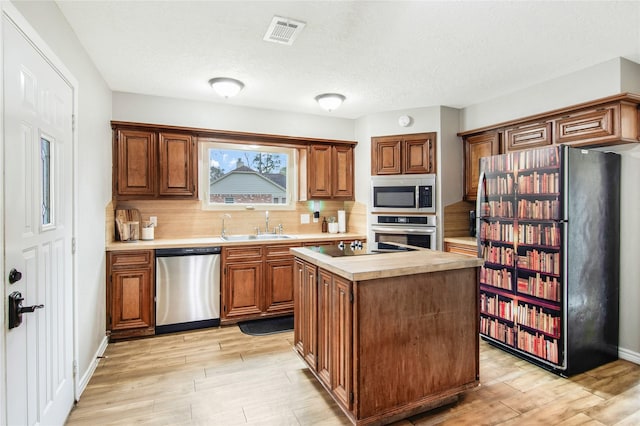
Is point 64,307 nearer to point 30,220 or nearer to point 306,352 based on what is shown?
point 30,220

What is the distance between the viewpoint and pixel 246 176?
4.58 meters

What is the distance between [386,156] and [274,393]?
3218mm

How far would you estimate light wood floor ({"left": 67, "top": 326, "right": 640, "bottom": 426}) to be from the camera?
213cm

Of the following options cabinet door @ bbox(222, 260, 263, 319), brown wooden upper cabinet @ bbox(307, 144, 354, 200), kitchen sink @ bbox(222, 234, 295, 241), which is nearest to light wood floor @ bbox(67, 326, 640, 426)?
cabinet door @ bbox(222, 260, 263, 319)

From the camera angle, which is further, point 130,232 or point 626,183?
point 130,232

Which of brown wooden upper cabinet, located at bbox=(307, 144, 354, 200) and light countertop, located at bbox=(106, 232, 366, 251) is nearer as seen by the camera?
light countertop, located at bbox=(106, 232, 366, 251)

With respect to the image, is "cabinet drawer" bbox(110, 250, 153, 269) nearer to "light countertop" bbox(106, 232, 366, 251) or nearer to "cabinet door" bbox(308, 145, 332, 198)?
"light countertop" bbox(106, 232, 366, 251)

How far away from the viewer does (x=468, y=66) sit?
307 centimetres

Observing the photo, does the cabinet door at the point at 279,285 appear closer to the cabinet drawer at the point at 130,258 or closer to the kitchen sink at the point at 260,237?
the kitchen sink at the point at 260,237

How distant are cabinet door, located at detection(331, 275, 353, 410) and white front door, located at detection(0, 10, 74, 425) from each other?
1600mm

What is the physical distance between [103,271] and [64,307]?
1208mm

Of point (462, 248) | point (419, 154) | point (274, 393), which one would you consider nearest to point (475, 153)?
point (419, 154)

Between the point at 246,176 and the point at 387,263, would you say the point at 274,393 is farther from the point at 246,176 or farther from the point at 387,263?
the point at 246,176

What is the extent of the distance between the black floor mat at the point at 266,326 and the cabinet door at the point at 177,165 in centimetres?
168
